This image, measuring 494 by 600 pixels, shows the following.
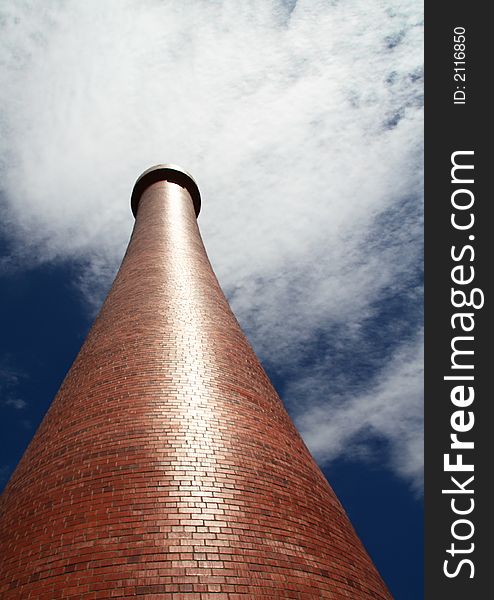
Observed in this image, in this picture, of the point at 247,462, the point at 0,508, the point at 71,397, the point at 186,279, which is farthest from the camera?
the point at 186,279

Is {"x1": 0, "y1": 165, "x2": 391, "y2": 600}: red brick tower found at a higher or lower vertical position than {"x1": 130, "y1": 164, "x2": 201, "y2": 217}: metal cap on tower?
lower

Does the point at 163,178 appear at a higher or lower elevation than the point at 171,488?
higher

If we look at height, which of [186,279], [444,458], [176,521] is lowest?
[176,521]

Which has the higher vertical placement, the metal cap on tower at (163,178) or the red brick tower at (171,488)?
the metal cap on tower at (163,178)

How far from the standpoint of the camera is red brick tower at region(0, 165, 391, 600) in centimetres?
413

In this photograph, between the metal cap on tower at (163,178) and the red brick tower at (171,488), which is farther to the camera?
the metal cap on tower at (163,178)

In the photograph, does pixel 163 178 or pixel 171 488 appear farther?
pixel 163 178

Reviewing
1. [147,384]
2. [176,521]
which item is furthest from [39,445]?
[176,521]

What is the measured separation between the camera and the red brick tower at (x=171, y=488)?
13.6 feet

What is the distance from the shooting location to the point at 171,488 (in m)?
4.78

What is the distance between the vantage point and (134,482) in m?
4.86

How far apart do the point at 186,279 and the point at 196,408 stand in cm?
372

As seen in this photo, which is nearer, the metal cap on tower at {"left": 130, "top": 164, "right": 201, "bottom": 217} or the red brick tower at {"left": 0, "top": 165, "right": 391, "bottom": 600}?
the red brick tower at {"left": 0, "top": 165, "right": 391, "bottom": 600}

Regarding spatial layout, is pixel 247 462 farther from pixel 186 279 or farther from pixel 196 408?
pixel 186 279
